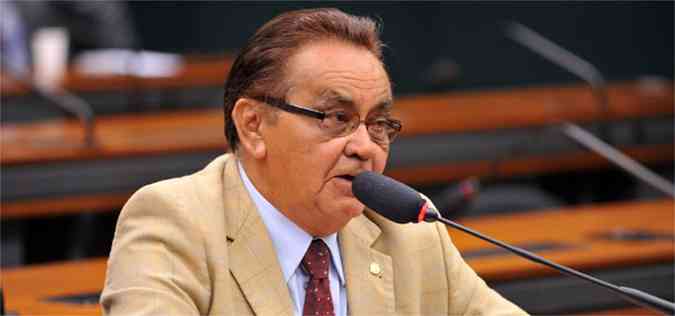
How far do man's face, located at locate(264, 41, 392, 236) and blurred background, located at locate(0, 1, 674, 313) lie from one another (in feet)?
0.66

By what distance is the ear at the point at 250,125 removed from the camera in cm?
204

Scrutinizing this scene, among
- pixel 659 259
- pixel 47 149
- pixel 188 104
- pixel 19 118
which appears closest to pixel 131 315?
pixel 659 259

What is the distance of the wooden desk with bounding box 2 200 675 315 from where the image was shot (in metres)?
2.79

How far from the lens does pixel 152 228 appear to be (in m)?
1.91

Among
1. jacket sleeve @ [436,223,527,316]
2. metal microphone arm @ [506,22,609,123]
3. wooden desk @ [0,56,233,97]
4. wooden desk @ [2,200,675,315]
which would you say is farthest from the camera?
metal microphone arm @ [506,22,609,123]

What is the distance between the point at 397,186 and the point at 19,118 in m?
4.48

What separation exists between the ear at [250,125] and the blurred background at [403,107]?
28 centimetres

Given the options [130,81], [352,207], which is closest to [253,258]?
[352,207]

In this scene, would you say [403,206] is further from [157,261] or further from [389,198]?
[157,261]

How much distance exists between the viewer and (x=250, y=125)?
6.72 ft

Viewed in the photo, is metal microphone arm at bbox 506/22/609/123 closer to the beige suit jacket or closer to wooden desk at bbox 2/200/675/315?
wooden desk at bbox 2/200/675/315

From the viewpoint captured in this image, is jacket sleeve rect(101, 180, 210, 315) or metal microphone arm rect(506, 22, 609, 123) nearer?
jacket sleeve rect(101, 180, 210, 315)

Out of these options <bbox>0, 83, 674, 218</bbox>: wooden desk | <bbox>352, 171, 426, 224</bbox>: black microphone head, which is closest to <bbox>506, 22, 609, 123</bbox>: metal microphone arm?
<bbox>0, 83, 674, 218</bbox>: wooden desk

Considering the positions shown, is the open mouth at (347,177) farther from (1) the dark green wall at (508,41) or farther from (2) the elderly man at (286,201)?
(1) the dark green wall at (508,41)
